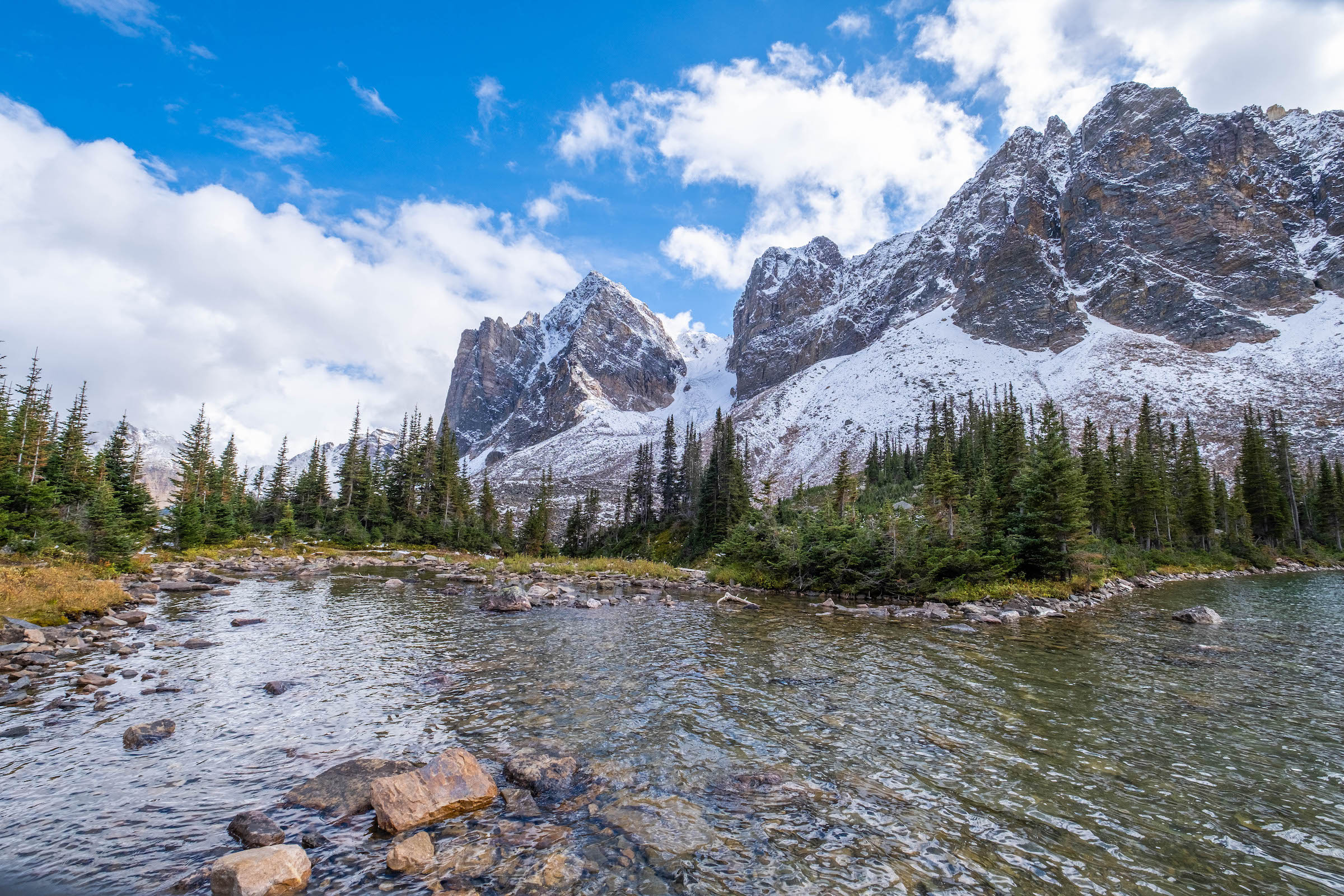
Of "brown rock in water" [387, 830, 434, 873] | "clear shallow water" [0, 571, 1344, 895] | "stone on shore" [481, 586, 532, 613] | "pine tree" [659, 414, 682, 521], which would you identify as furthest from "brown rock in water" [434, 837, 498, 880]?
"pine tree" [659, 414, 682, 521]

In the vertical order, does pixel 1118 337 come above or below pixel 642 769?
above

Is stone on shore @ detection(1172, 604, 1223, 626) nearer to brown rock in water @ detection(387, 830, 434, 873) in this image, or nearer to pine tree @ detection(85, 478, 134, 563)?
brown rock in water @ detection(387, 830, 434, 873)

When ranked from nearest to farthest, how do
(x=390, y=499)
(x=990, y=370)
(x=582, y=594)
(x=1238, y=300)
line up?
(x=582, y=594)
(x=390, y=499)
(x=1238, y=300)
(x=990, y=370)

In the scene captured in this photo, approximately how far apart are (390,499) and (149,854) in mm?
79266

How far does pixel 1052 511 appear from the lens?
108 ft

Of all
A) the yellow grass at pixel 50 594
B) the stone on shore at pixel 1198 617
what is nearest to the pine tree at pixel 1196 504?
the stone on shore at pixel 1198 617

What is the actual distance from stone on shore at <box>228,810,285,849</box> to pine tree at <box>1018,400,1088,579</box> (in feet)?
121

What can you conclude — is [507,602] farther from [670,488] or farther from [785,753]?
[670,488]

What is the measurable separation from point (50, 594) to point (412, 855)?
928 inches

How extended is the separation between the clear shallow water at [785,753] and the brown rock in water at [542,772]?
672 millimetres

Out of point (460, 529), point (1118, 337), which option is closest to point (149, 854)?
point (460, 529)

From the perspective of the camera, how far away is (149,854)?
22.2 ft

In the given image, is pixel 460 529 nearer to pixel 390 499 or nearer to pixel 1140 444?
pixel 390 499

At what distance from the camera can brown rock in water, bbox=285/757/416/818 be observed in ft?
26.3
